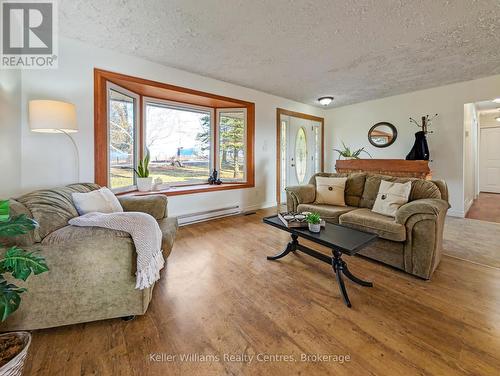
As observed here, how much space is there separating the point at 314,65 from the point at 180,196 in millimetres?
2757

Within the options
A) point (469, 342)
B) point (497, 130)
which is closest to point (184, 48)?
point (469, 342)

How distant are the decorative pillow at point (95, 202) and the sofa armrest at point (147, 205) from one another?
0.48ft

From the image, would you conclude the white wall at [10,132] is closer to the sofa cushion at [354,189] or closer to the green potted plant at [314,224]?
the green potted plant at [314,224]

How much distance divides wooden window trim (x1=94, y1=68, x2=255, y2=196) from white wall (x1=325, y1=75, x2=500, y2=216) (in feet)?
9.36

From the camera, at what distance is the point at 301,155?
556 cm

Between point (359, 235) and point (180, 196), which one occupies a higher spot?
point (180, 196)

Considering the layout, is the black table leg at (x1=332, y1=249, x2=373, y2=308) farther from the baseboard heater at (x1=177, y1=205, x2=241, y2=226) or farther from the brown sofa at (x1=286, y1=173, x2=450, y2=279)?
the baseboard heater at (x1=177, y1=205, x2=241, y2=226)

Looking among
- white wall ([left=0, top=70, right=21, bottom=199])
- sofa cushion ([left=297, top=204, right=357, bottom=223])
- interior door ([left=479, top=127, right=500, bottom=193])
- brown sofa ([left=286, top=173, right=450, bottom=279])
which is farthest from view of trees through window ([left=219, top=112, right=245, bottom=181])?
interior door ([left=479, top=127, right=500, bottom=193])

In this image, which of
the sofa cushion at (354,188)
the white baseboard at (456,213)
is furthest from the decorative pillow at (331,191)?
the white baseboard at (456,213)

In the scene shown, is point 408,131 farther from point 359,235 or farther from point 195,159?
point 195,159

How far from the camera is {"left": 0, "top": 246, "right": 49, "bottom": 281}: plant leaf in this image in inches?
37.9

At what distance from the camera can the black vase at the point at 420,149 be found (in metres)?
4.05

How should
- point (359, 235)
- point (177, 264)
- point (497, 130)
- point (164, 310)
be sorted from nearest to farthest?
point (164, 310) < point (359, 235) < point (177, 264) < point (497, 130)

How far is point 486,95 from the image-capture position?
11.9ft
